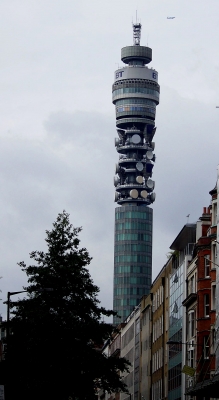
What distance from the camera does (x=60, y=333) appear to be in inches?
→ 3019

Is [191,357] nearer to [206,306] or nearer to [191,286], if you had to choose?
[191,286]

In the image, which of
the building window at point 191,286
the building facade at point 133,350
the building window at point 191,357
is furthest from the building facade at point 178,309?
the building facade at point 133,350

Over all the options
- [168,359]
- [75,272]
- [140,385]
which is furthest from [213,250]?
[140,385]

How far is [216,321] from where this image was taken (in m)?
77.3

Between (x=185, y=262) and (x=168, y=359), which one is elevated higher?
(x=185, y=262)

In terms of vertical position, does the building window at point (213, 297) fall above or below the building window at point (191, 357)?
above

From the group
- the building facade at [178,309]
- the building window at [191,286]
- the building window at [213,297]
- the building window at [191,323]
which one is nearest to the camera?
the building window at [213,297]

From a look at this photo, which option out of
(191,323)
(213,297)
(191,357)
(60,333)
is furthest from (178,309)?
(60,333)

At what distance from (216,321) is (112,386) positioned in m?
8.99

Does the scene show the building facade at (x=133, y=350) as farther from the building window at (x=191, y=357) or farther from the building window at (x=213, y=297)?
the building window at (x=213, y=297)

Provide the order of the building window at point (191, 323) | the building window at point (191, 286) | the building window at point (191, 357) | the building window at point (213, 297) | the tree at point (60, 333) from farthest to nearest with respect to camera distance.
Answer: the building window at point (191, 286), the building window at point (191, 323), the building window at point (191, 357), the building window at point (213, 297), the tree at point (60, 333)

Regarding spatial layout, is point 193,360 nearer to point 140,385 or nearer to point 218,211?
point 218,211

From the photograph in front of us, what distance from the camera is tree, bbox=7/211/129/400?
7581cm

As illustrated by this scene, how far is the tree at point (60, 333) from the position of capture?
249ft
